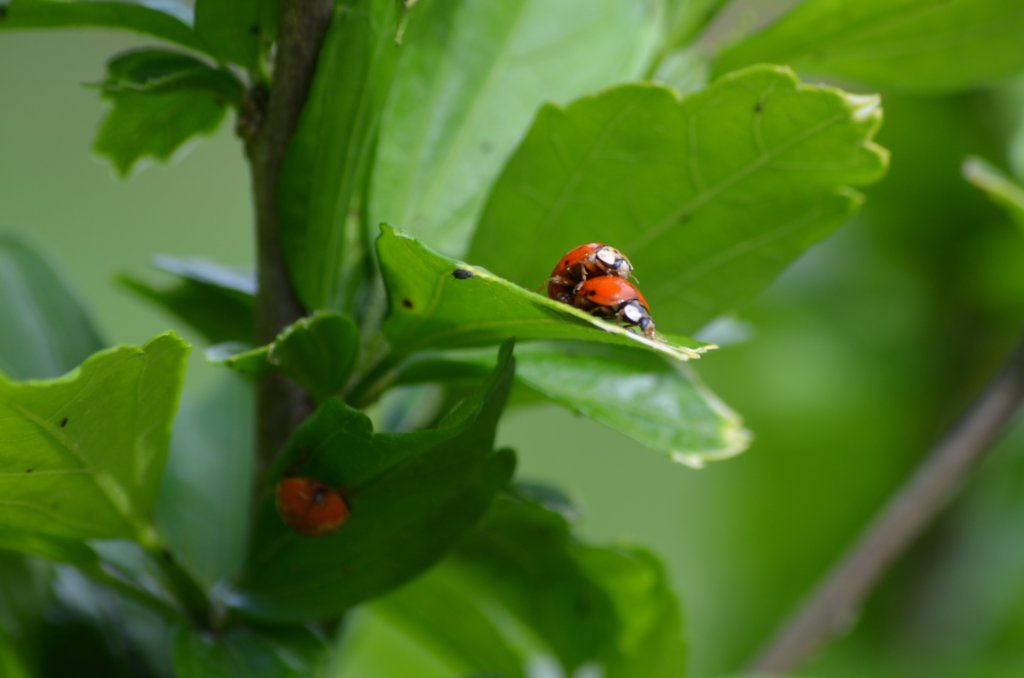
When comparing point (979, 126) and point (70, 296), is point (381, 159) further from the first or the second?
point (979, 126)

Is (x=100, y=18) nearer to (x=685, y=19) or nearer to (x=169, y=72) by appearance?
(x=169, y=72)

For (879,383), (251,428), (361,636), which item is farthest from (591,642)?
(879,383)

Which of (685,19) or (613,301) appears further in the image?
(685,19)

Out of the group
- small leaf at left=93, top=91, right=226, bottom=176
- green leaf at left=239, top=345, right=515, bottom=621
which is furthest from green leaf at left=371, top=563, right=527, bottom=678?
small leaf at left=93, top=91, right=226, bottom=176

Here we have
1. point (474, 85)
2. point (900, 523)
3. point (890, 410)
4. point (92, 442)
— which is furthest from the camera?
point (890, 410)

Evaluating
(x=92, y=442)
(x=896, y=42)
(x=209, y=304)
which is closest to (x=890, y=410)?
(x=896, y=42)

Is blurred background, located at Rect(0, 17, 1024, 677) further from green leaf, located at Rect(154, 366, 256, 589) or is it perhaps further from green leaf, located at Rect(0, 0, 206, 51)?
green leaf, located at Rect(0, 0, 206, 51)
